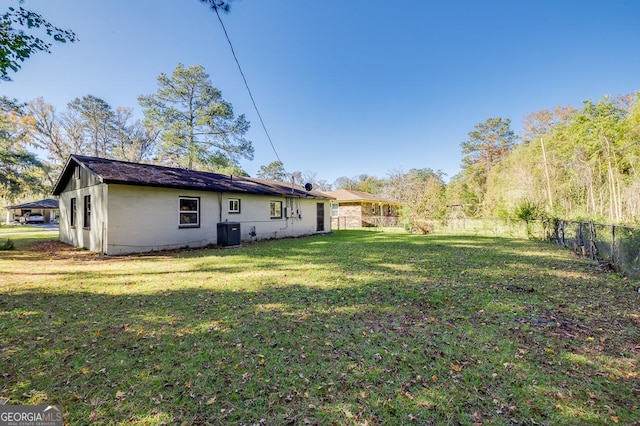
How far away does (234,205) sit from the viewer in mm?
13312

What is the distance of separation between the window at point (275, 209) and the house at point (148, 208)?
10.9 inches

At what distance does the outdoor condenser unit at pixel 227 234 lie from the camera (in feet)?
38.4

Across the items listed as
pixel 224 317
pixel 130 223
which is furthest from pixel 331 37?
A: pixel 224 317

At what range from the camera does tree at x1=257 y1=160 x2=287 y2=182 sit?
45.5 meters

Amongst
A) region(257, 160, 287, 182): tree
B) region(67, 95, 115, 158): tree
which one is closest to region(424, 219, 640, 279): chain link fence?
region(257, 160, 287, 182): tree

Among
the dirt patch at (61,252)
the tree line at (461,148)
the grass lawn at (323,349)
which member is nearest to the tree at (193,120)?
the tree line at (461,148)

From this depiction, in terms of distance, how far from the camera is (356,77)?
16.4 meters

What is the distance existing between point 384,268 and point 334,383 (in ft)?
17.0

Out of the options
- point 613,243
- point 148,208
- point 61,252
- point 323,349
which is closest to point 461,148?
point 613,243

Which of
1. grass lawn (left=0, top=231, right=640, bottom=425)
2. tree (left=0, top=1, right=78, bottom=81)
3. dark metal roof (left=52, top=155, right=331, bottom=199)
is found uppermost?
tree (left=0, top=1, right=78, bottom=81)

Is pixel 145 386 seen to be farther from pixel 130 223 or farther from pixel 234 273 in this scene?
pixel 130 223

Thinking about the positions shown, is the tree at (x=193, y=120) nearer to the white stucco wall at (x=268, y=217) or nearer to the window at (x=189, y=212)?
the white stucco wall at (x=268, y=217)

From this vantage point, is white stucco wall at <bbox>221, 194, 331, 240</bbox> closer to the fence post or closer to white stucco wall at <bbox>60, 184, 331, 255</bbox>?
white stucco wall at <bbox>60, 184, 331, 255</bbox>

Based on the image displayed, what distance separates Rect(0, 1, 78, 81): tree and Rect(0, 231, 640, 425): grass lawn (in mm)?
4363
